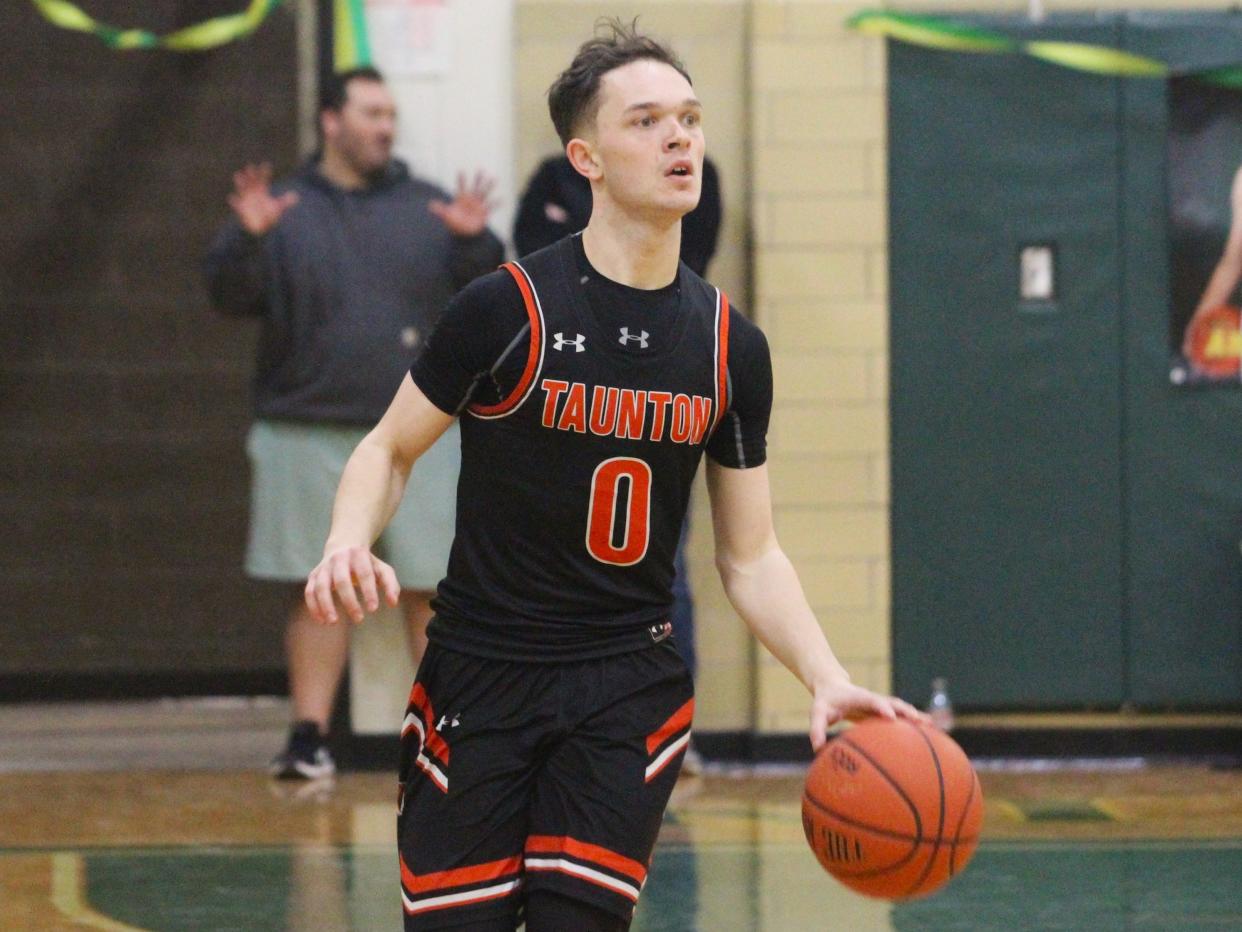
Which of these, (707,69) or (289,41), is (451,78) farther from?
(289,41)

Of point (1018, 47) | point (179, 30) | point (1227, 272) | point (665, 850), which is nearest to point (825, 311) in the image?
point (1018, 47)

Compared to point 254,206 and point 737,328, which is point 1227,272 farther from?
point 737,328

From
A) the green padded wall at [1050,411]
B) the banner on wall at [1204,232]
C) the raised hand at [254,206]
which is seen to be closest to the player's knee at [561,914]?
the raised hand at [254,206]

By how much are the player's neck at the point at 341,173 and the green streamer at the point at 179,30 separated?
0.62 m

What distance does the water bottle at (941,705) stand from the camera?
8.07 m

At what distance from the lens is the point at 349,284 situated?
25.7ft

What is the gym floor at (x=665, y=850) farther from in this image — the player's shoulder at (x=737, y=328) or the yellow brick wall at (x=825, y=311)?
the player's shoulder at (x=737, y=328)

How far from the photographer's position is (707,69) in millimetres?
8117

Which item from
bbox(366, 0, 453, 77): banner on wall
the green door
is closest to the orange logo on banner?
the green door

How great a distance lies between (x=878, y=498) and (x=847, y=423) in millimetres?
295

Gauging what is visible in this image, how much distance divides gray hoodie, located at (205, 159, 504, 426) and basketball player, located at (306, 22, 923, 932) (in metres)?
3.90

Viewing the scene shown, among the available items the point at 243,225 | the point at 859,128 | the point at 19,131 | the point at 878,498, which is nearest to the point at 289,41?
the point at 19,131

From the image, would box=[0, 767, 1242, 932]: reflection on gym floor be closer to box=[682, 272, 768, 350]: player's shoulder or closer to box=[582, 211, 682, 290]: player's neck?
box=[682, 272, 768, 350]: player's shoulder

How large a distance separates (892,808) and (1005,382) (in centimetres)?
464
